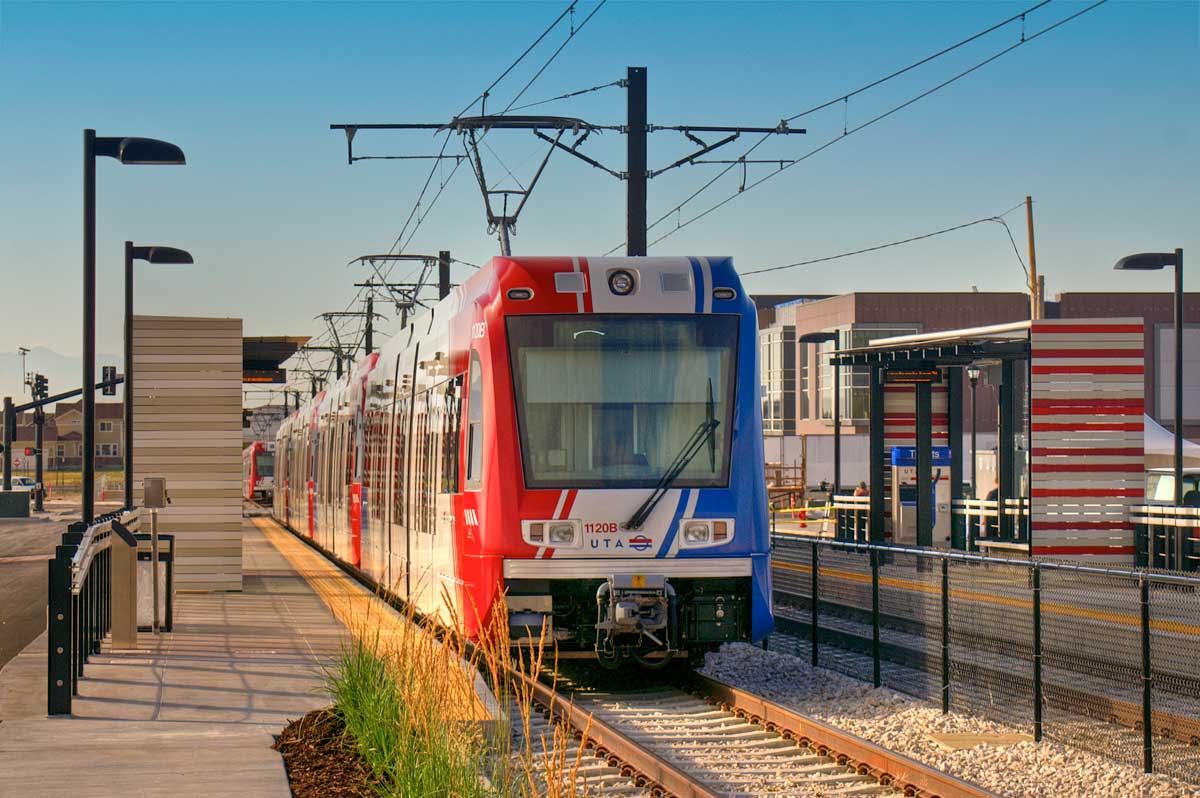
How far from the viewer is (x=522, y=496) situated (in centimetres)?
1312

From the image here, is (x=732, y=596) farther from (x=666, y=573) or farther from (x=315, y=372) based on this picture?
(x=315, y=372)

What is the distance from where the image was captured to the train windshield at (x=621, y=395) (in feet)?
43.6

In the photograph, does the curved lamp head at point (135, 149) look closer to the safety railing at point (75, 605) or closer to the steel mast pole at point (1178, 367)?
the safety railing at point (75, 605)

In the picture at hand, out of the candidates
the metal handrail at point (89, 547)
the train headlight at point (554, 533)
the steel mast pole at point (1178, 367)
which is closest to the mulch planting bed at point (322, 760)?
the metal handrail at point (89, 547)

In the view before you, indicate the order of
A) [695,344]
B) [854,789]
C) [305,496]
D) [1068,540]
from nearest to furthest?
[854,789]
[695,344]
[1068,540]
[305,496]

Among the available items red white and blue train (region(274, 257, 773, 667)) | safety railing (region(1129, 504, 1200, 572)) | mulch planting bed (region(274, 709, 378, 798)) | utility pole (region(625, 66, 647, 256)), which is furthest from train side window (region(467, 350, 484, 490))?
safety railing (region(1129, 504, 1200, 572))

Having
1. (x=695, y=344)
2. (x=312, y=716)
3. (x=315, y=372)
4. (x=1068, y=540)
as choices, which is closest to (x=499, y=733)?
(x=312, y=716)

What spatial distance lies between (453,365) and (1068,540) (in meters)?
12.6

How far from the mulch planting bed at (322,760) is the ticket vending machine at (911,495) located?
777 inches

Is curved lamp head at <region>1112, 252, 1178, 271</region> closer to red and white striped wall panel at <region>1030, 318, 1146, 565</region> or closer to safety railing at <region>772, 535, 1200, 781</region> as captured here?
red and white striped wall panel at <region>1030, 318, 1146, 565</region>

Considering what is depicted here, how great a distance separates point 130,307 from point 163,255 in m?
1.02

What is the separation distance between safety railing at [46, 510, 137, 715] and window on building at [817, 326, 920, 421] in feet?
212

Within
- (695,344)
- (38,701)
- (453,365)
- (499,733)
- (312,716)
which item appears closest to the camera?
(499,733)

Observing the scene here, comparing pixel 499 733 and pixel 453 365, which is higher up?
pixel 453 365
